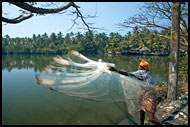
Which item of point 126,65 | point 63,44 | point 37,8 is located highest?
point 63,44

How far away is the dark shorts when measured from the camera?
254 cm

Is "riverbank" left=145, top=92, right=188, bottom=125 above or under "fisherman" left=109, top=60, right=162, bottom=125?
under

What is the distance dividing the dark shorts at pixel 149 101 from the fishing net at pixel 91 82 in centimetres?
10

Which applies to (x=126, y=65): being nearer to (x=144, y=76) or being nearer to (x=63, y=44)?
(x=144, y=76)

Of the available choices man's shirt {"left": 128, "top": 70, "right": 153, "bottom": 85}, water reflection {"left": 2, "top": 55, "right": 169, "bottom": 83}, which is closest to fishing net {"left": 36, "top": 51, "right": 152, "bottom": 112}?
man's shirt {"left": 128, "top": 70, "right": 153, "bottom": 85}

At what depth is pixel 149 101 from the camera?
2.56 metres

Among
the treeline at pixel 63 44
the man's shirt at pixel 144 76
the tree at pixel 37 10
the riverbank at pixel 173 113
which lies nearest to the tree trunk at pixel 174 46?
the riverbank at pixel 173 113

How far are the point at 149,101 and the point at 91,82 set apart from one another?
3.91 ft

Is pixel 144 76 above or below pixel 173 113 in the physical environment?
above

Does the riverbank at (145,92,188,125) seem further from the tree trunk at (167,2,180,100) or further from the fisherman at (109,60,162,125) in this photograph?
the fisherman at (109,60,162,125)

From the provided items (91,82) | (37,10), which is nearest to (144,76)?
(91,82)

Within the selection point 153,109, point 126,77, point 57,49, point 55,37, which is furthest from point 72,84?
point 55,37

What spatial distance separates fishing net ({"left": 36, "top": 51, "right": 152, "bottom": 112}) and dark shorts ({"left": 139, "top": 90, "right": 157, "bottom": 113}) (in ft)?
0.33

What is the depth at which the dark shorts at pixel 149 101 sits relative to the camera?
100 inches
